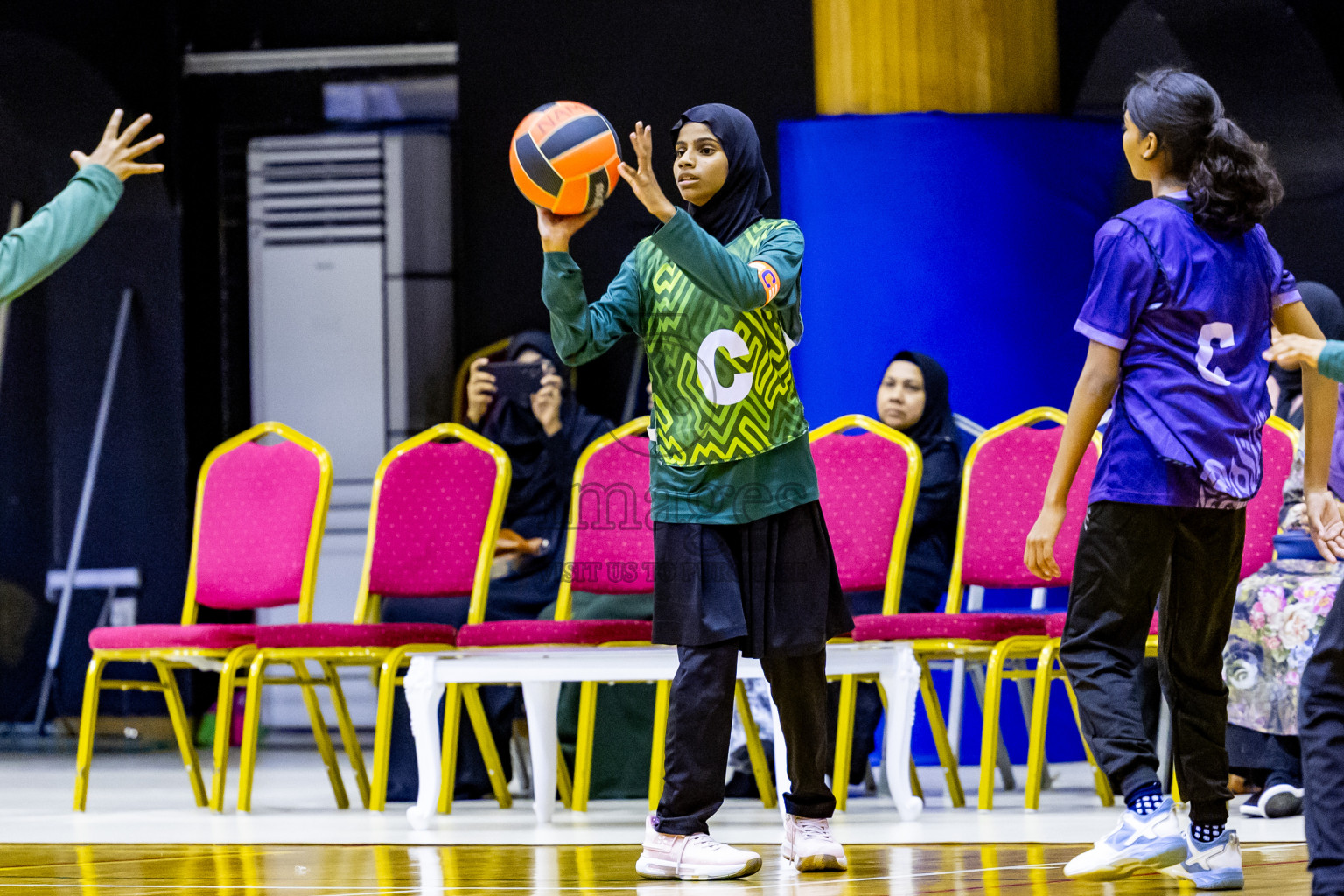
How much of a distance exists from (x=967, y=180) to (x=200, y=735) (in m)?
3.67

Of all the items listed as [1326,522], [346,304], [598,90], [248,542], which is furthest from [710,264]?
[346,304]

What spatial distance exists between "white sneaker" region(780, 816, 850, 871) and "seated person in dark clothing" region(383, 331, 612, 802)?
1.82 meters

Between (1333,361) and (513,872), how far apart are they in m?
1.47

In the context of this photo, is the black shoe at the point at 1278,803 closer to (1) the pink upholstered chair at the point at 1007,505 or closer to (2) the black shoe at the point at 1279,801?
(2) the black shoe at the point at 1279,801

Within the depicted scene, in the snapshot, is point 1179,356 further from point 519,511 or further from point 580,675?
point 519,511

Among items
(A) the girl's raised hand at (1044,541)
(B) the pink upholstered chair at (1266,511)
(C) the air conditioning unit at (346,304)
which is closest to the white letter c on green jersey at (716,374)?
(A) the girl's raised hand at (1044,541)

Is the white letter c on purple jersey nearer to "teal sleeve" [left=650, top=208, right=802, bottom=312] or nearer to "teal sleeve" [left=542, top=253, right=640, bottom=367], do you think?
"teal sleeve" [left=650, top=208, right=802, bottom=312]

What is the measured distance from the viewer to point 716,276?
239cm

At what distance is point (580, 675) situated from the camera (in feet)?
11.5

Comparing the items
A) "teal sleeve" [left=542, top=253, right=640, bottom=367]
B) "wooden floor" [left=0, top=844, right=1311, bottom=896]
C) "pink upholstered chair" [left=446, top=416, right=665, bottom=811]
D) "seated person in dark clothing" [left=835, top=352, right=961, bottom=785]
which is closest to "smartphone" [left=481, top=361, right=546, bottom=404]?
"pink upholstered chair" [left=446, top=416, right=665, bottom=811]

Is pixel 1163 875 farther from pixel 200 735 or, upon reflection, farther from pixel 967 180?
pixel 200 735

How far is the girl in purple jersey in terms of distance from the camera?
7.70 ft

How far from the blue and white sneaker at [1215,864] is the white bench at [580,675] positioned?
1143 mm

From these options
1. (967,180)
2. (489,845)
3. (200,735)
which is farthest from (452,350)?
(489,845)
